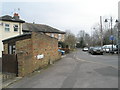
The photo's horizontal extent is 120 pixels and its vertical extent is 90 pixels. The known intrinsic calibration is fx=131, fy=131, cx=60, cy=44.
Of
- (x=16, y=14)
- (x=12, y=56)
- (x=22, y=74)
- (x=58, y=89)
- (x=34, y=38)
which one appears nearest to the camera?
(x=58, y=89)

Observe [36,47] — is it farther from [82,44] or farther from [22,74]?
[82,44]

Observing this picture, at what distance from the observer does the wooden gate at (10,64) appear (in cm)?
901

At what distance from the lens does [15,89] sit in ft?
19.9

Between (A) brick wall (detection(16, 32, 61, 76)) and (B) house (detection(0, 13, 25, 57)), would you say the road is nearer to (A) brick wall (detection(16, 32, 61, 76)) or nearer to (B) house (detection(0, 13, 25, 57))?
(A) brick wall (detection(16, 32, 61, 76))

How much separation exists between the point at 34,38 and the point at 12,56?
234 cm

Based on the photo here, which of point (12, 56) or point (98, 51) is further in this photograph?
point (98, 51)

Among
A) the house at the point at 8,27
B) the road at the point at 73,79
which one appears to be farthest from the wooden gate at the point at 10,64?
the house at the point at 8,27

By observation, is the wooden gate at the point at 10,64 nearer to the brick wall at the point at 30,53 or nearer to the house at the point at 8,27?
the brick wall at the point at 30,53

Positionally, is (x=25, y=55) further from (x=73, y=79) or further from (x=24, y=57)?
(x=73, y=79)

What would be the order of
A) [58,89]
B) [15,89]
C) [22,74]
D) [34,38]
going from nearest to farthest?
[58,89] → [15,89] → [22,74] → [34,38]

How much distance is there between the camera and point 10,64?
947cm

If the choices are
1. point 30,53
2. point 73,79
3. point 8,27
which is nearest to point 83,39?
point 8,27

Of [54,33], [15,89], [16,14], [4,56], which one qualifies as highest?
[16,14]

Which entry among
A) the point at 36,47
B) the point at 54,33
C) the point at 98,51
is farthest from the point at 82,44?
the point at 36,47
